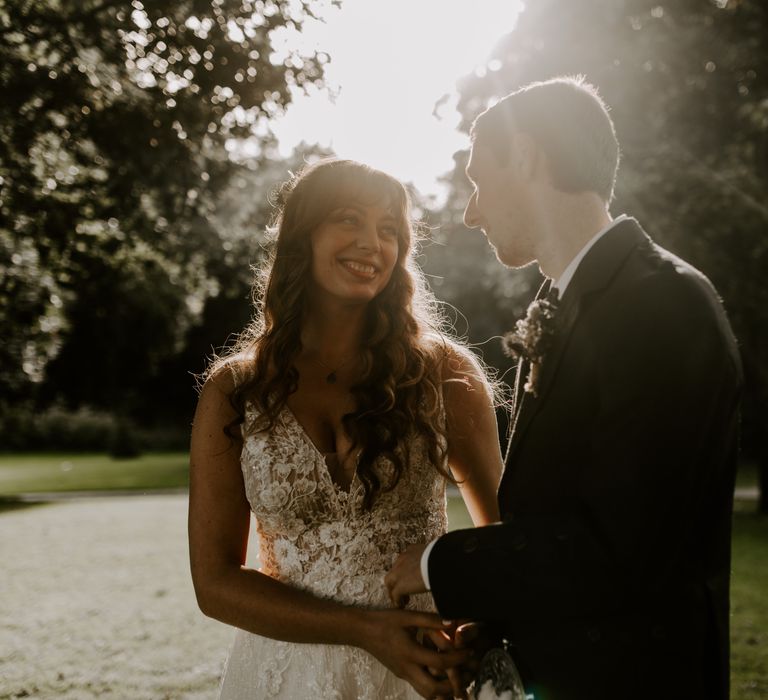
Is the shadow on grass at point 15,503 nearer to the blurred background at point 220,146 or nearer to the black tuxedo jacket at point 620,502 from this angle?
the blurred background at point 220,146

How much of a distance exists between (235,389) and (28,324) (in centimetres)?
1281

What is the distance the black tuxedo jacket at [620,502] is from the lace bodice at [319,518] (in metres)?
0.92

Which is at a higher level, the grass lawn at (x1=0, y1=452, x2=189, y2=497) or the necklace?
the necklace

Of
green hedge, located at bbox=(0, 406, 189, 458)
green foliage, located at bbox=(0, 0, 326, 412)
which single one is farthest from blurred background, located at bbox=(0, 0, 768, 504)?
green hedge, located at bbox=(0, 406, 189, 458)

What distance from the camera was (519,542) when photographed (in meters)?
1.82

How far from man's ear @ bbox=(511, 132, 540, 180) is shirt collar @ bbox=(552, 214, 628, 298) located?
240 millimetres

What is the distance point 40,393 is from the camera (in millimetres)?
37031

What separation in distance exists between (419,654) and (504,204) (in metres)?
1.35

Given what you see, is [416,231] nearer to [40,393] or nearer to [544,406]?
[544,406]

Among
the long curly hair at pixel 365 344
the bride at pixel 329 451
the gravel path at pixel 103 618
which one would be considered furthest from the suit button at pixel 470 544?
the gravel path at pixel 103 618

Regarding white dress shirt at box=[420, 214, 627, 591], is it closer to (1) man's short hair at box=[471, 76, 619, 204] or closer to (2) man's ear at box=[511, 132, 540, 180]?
(1) man's short hair at box=[471, 76, 619, 204]

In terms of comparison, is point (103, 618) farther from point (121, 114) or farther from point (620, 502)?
point (620, 502)

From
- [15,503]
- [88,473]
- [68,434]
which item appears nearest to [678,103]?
[15,503]

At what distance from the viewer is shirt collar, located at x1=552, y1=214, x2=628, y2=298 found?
2.04 m
